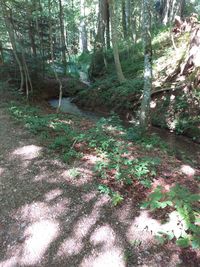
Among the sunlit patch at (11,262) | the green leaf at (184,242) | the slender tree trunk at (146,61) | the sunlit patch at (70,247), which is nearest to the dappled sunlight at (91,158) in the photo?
the sunlit patch at (70,247)

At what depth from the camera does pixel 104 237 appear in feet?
11.5

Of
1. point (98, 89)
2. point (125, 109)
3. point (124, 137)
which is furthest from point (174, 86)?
point (98, 89)

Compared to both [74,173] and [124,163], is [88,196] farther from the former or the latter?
[124,163]

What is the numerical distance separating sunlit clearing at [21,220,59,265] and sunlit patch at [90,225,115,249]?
22.4 inches

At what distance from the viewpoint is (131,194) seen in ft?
14.1

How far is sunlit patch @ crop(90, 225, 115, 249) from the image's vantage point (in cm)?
341

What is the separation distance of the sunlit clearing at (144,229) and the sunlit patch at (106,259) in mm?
290

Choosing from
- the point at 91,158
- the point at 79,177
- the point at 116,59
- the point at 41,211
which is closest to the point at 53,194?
the point at 41,211

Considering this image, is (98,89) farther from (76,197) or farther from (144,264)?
(144,264)

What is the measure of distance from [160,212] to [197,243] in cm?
110

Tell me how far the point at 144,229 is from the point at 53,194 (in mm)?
1696

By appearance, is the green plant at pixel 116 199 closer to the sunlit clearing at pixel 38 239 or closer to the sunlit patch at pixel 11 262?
the sunlit clearing at pixel 38 239

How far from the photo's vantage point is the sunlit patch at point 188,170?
17.9ft

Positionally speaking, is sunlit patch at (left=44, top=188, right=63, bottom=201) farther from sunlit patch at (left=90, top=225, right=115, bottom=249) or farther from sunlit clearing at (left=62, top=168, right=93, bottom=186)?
sunlit patch at (left=90, top=225, right=115, bottom=249)
